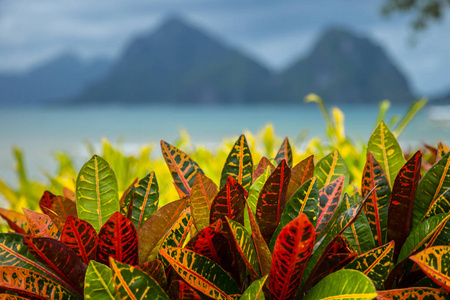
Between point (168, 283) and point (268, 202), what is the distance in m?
0.18

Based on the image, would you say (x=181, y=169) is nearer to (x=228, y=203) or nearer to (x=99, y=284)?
(x=228, y=203)

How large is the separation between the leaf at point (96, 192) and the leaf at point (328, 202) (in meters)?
0.30

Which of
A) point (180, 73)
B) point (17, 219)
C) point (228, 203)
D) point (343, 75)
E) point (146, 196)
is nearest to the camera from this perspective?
point (228, 203)

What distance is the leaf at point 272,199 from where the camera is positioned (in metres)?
0.53

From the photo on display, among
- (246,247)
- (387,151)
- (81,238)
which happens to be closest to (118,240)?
(81,238)

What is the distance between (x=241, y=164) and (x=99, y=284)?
0.31 metres

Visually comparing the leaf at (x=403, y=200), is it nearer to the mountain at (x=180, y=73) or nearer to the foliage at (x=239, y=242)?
the foliage at (x=239, y=242)

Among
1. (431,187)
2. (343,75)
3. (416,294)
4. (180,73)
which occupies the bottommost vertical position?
(416,294)

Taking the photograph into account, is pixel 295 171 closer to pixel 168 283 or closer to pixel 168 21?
pixel 168 283

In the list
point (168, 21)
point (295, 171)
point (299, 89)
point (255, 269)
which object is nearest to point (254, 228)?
point (255, 269)

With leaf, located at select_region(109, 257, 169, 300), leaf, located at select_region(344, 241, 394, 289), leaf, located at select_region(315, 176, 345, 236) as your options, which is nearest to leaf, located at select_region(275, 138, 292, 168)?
leaf, located at select_region(315, 176, 345, 236)

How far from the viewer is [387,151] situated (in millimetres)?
739

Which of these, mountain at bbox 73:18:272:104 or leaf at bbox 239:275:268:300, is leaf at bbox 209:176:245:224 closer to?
leaf at bbox 239:275:268:300

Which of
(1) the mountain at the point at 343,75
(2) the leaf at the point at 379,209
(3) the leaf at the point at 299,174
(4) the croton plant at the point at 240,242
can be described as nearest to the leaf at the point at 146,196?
(4) the croton plant at the point at 240,242
